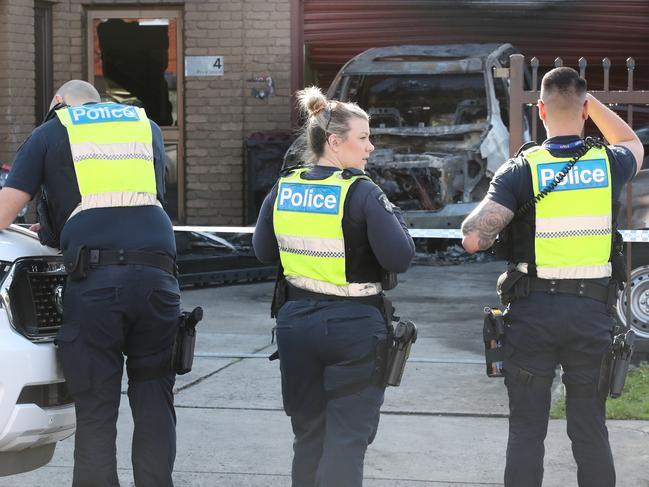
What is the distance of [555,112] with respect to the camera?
4520mm

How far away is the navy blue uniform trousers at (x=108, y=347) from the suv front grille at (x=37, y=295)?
11cm

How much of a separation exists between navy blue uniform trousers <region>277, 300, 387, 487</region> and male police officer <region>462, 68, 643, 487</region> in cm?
52

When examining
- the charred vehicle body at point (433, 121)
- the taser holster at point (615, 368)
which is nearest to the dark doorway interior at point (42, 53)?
the charred vehicle body at point (433, 121)

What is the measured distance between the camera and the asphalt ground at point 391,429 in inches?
216

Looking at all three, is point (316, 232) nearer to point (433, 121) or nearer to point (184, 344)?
point (184, 344)

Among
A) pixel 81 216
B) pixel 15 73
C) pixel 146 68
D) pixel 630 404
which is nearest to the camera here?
pixel 81 216

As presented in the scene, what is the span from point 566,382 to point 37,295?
79.0 inches

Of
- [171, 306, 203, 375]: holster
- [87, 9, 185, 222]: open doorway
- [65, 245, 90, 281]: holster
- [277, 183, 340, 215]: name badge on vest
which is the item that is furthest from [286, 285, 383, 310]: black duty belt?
[87, 9, 185, 222]: open doorway

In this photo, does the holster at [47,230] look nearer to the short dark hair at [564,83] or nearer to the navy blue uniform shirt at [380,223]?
the navy blue uniform shirt at [380,223]

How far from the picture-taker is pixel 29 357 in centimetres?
446

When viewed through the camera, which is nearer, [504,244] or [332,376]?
[332,376]

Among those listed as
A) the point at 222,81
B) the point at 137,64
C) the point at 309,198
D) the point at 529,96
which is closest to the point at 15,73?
the point at 137,64

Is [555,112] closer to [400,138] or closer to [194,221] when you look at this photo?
[400,138]

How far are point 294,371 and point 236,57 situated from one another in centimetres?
1032
